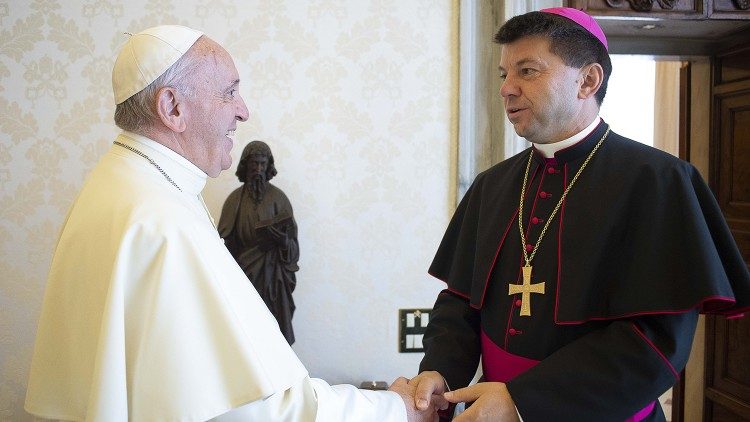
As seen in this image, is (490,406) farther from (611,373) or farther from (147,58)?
(147,58)

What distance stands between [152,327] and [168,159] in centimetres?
49

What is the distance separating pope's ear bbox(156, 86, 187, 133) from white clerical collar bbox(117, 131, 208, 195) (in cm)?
7

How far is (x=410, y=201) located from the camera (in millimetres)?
4168

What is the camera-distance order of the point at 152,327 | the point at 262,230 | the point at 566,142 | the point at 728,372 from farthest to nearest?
1. the point at 728,372
2. the point at 262,230
3. the point at 566,142
4. the point at 152,327

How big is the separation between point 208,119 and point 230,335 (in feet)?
2.13

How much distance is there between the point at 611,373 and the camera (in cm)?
194

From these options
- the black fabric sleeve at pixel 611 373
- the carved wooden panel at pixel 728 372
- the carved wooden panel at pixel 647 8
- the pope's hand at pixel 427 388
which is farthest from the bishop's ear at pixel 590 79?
the carved wooden panel at pixel 728 372

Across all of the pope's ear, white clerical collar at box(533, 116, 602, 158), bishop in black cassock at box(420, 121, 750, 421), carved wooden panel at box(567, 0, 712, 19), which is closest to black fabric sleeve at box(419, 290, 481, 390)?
bishop in black cassock at box(420, 121, 750, 421)

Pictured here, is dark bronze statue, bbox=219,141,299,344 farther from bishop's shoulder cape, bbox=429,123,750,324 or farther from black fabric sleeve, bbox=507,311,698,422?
black fabric sleeve, bbox=507,311,698,422

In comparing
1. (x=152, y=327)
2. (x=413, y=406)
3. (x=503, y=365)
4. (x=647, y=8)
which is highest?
(x=647, y=8)

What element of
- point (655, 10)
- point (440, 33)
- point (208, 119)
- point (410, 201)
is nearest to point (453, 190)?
point (410, 201)

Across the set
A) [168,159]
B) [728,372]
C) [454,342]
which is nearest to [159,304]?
[168,159]

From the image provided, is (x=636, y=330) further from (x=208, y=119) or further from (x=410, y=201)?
(x=410, y=201)

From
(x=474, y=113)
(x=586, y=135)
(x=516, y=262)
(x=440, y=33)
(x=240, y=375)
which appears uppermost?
(x=440, y=33)
